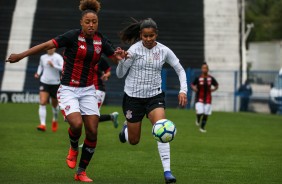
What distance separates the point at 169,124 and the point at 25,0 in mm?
31781

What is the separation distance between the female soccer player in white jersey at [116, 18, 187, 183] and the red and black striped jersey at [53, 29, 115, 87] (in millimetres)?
363

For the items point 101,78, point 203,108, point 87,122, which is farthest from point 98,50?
point 203,108

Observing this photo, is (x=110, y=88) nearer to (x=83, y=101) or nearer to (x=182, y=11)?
(x=182, y=11)

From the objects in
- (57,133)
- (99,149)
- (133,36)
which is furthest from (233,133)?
(133,36)

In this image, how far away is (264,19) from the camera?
74500 millimetres

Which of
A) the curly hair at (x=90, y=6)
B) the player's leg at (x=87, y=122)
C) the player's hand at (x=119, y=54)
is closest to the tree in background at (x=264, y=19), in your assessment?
the curly hair at (x=90, y=6)

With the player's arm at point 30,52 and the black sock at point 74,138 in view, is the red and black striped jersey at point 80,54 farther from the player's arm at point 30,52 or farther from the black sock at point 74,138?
the black sock at point 74,138

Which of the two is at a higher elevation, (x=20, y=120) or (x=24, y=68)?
(x=24, y=68)

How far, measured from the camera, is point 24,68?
33906 millimetres

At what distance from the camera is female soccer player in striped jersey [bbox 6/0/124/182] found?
9336 millimetres

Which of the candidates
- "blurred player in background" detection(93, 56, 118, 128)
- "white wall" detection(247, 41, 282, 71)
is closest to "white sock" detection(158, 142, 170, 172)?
"blurred player in background" detection(93, 56, 118, 128)

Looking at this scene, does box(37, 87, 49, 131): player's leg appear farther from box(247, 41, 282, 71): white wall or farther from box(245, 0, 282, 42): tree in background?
box(245, 0, 282, 42): tree in background

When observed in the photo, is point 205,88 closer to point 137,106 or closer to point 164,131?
point 137,106

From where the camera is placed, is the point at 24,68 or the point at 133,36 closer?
the point at 133,36
